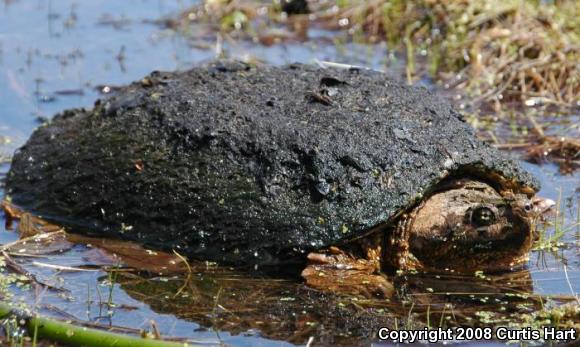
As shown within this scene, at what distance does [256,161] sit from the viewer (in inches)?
174

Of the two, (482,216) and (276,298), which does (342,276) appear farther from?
(482,216)

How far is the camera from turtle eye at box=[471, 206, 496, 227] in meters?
4.25

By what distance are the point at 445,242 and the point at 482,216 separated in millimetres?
202

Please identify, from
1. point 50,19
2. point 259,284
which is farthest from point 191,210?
point 50,19

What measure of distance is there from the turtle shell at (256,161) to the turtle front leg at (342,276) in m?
0.08

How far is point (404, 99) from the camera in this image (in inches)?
185

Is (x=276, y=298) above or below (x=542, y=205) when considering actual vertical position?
below

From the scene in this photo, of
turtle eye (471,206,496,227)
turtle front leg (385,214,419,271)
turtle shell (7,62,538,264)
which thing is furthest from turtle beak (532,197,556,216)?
turtle front leg (385,214,419,271)

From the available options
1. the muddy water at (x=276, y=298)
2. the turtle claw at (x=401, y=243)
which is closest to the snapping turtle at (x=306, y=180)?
the turtle claw at (x=401, y=243)

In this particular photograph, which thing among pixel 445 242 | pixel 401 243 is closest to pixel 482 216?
pixel 445 242

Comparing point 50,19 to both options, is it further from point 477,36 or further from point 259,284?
point 259,284

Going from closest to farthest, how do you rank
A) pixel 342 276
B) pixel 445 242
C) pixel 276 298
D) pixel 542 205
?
pixel 276 298 < pixel 342 276 < pixel 445 242 < pixel 542 205

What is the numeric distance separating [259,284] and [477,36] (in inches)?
153

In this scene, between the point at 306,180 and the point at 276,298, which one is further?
the point at 306,180
